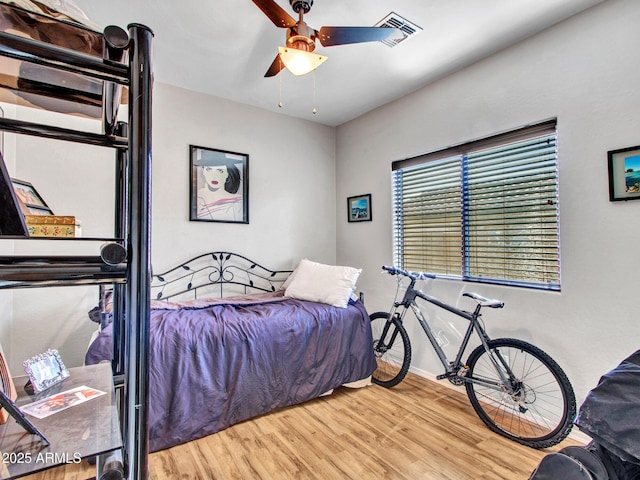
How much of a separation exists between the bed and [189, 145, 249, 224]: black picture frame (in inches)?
16.1

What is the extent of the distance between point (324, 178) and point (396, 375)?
231 centimetres

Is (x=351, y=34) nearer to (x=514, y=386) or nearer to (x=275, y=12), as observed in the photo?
(x=275, y=12)

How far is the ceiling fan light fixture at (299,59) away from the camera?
182cm


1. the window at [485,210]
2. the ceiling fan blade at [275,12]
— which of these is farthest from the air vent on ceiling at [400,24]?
the window at [485,210]

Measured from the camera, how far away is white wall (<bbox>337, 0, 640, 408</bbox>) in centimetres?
186

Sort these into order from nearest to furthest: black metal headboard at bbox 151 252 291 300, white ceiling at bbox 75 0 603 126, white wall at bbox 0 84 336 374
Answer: white ceiling at bbox 75 0 603 126 < white wall at bbox 0 84 336 374 < black metal headboard at bbox 151 252 291 300

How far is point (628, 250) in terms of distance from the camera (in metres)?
1.84

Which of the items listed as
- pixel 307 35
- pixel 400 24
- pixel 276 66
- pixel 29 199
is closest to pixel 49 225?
pixel 29 199

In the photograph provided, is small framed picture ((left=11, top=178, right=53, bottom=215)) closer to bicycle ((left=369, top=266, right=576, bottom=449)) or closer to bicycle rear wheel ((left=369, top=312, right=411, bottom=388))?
bicycle ((left=369, top=266, right=576, bottom=449))

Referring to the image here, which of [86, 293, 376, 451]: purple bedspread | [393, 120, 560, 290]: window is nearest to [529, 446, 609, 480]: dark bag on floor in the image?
[393, 120, 560, 290]: window

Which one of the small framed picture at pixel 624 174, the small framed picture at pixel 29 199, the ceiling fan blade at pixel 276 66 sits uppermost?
the ceiling fan blade at pixel 276 66

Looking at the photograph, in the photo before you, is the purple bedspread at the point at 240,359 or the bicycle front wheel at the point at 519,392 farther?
the bicycle front wheel at the point at 519,392

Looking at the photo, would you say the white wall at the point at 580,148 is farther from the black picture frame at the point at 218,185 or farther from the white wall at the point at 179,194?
the black picture frame at the point at 218,185

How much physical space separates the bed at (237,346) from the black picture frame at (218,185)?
0.41 metres
